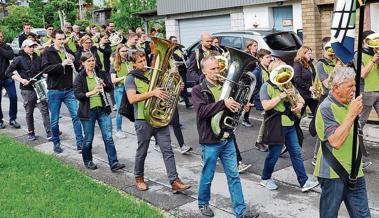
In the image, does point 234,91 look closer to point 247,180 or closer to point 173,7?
point 247,180

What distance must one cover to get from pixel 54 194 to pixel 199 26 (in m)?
18.1

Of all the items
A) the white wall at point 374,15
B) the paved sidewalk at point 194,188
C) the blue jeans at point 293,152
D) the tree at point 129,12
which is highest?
the tree at point 129,12

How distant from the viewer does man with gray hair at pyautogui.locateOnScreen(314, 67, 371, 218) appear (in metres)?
4.24

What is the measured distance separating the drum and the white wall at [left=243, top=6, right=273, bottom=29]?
40.1 feet

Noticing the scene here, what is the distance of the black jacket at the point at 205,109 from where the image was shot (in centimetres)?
540

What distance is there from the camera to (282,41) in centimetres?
1337

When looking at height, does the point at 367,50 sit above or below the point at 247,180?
above

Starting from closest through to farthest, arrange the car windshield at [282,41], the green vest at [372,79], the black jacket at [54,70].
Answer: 1. the green vest at [372,79]
2. the black jacket at [54,70]
3. the car windshield at [282,41]

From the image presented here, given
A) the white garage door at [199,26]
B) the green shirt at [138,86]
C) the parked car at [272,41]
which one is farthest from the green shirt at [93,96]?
the white garage door at [199,26]

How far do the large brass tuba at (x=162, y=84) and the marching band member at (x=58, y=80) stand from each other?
8.05 ft

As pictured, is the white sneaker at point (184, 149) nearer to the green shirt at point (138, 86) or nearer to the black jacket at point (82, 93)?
the black jacket at point (82, 93)

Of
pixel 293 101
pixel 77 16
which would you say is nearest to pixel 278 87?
pixel 293 101

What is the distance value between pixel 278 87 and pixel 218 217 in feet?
5.37

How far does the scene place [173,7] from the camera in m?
24.7
